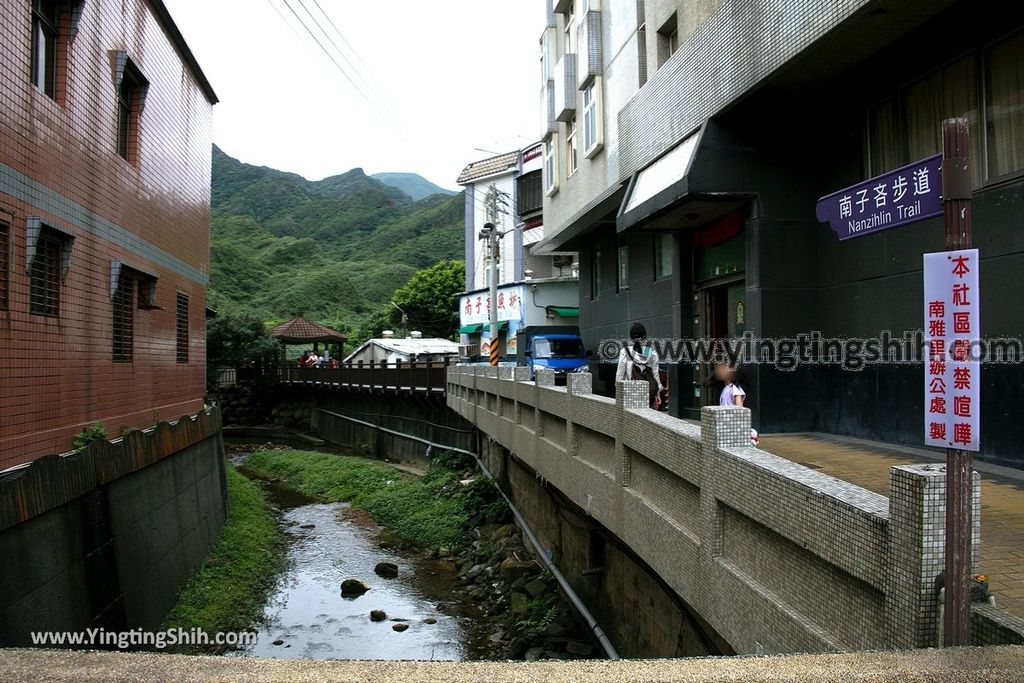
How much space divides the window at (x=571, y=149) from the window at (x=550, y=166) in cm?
81

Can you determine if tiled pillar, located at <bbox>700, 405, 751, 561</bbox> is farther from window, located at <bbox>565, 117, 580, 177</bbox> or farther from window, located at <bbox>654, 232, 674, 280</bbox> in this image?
window, located at <bbox>565, 117, 580, 177</bbox>

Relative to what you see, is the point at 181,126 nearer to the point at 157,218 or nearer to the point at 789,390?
the point at 157,218

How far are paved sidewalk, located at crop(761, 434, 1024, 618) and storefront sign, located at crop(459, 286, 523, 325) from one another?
78.2ft

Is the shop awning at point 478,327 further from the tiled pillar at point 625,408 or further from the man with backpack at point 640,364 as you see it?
the tiled pillar at point 625,408

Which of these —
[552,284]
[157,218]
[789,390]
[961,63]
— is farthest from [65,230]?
[552,284]

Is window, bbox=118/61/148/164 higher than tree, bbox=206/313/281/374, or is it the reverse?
window, bbox=118/61/148/164

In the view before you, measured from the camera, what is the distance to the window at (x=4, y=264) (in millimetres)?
A: 7590

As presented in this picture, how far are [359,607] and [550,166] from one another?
12905 mm

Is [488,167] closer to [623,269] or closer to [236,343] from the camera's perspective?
[236,343]

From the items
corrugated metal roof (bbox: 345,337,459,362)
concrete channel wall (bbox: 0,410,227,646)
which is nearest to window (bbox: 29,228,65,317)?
concrete channel wall (bbox: 0,410,227,646)

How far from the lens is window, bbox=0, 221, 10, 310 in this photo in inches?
299

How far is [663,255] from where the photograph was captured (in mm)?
14547

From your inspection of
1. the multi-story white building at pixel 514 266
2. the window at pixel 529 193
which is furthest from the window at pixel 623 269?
the window at pixel 529 193

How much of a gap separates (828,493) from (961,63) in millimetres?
6285
